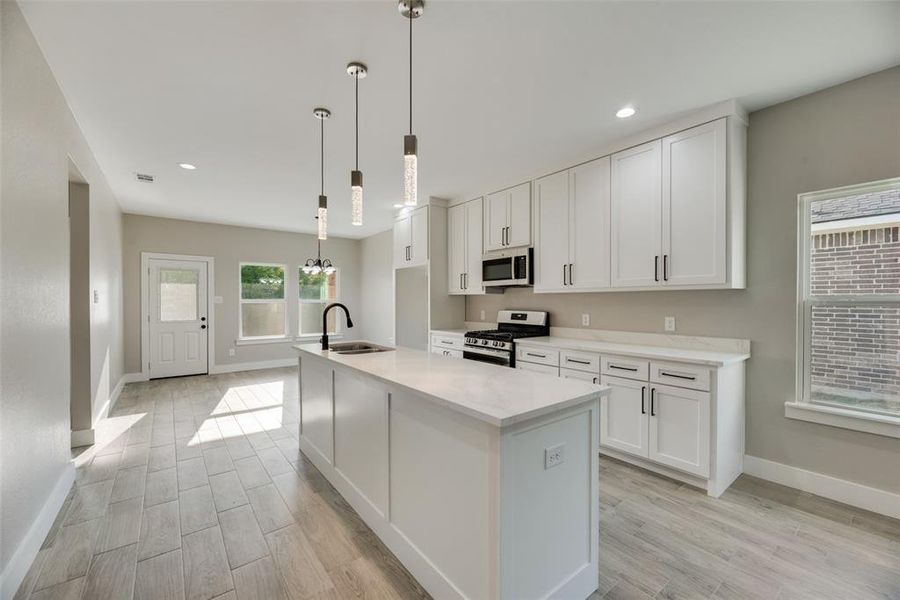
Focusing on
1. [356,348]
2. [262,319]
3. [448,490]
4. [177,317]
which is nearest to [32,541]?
[356,348]

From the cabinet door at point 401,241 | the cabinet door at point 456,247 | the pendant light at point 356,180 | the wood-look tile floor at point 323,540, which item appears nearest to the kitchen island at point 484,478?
the wood-look tile floor at point 323,540

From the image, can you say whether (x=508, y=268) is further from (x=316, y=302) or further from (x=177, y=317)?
(x=177, y=317)

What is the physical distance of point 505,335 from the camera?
376cm

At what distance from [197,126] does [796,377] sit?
4655mm

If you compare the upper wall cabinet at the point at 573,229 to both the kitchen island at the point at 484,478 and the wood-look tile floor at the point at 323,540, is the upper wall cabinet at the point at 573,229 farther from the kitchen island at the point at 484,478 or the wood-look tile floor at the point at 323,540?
the kitchen island at the point at 484,478

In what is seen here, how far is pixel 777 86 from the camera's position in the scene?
2.36 meters

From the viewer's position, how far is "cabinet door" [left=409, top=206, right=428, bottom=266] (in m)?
4.91

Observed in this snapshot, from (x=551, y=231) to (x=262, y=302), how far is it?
217 inches

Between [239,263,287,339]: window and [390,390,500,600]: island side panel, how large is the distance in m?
5.86

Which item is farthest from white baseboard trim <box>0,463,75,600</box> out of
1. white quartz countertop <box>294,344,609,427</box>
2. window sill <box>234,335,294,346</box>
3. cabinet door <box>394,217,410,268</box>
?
window sill <box>234,335,294,346</box>

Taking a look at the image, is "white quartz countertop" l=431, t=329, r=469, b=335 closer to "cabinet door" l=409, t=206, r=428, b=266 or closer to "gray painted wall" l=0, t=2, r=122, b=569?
"cabinet door" l=409, t=206, r=428, b=266

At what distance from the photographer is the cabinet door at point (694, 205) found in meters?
2.56

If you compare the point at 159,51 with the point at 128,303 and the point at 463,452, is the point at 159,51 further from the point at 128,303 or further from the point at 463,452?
the point at 128,303

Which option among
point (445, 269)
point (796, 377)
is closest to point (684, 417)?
point (796, 377)
